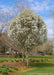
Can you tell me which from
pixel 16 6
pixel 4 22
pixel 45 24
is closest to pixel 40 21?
pixel 45 24

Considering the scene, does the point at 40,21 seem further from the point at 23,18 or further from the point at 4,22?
the point at 4,22

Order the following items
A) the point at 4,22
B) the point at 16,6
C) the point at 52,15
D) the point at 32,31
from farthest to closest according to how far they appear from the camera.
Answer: the point at 4,22, the point at 16,6, the point at 52,15, the point at 32,31

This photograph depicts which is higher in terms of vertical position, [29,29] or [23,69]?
[29,29]

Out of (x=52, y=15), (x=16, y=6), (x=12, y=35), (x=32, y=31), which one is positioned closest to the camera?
(x=32, y=31)

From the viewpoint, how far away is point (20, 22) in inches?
547

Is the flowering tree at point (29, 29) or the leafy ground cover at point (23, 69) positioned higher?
the flowering tree at point (29, 29)

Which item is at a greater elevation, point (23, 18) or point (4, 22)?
point (4, 22)

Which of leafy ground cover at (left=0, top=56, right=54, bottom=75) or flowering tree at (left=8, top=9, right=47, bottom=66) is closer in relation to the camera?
leafy ground cover at (left=0, top=56, right=54, bottom=75)

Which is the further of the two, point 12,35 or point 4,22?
point 4,22

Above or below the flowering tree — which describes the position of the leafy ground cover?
below

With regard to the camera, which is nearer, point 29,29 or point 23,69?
point 23,69

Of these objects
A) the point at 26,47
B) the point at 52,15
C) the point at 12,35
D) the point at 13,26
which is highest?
the point at 52,15

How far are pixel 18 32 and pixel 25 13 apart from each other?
2.32 m

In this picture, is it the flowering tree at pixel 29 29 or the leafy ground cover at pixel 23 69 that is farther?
the flowering tree at pixel 29 29
